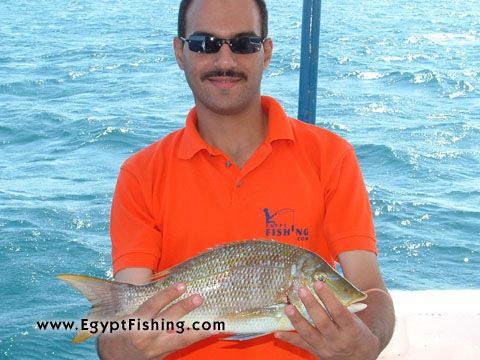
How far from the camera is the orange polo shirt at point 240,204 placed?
9.11 ft

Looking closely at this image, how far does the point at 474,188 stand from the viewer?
467 inches

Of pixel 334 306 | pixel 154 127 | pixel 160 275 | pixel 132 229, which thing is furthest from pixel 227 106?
pixel 154 127

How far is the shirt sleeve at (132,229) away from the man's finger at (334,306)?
730 mm

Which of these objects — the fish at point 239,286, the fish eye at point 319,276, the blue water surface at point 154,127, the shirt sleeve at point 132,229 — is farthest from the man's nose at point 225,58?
the blue water surface at point 154,127

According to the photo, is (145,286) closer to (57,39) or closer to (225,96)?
(225,96)

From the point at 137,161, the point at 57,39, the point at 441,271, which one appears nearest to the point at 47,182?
the point at 441,271

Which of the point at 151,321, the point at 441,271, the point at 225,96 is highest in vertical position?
the point at 225,96

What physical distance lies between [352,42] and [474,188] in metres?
12.9

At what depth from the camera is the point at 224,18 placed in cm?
288

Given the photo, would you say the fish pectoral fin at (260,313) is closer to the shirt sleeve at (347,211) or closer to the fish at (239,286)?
the fish at (239,286)

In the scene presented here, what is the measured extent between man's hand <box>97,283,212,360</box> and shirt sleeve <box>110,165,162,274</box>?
12.6 inches

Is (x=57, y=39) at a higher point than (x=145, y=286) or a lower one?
lower

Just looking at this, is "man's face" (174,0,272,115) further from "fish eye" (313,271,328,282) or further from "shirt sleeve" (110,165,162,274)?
"fish eye" (313,271,328,282)

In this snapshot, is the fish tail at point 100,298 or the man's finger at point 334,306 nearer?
the man's finger at point 334,306
